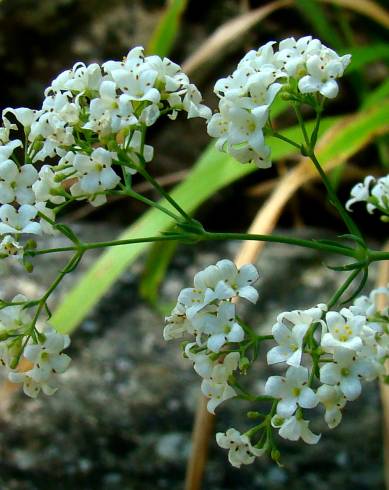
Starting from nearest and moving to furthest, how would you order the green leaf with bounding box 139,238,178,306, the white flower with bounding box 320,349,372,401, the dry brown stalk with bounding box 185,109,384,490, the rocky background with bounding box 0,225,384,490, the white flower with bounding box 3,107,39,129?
the white flower with bounding box 320,349,372,401
the white flower with bounding box 3,107,39,129
the dry brown stalk with bounding box 185,109,384,490
the rocky background with bounding box 0,225,384,490
the green leaf with bounding box 139,238,178,306

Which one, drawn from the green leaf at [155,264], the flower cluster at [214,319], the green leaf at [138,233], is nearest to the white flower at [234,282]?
the flower cluster at [214,319]

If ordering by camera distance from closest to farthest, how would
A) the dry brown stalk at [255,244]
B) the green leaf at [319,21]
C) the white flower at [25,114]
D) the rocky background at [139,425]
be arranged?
the white flower at [25,114], the dry brown stalk at [255,244], the rocky background at [139,425], the green leaf at [319,21]

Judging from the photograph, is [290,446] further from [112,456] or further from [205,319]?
[205,319]

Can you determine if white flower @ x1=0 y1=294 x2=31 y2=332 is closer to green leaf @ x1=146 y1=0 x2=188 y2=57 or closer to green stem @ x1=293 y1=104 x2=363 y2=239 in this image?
green stem @ x1=293 y1=104 x2=363 y2=239

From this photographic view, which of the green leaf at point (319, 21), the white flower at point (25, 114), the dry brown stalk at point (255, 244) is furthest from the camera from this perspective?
the green leaf at point (319, 21)

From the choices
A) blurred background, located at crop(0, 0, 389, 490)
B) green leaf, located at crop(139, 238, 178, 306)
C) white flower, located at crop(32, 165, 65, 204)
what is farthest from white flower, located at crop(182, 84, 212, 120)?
green leaf, located at crop(139, 238, 178, 306)

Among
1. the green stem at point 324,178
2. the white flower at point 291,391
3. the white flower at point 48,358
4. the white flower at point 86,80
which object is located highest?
the white flower at point 86,80

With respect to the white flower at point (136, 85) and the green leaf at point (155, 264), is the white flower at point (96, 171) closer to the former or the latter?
the white flower at point (136, 85)
